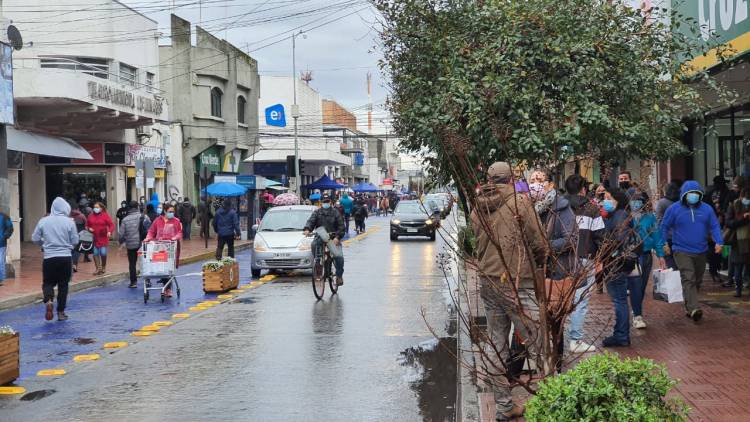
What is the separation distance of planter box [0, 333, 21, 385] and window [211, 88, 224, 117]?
112 ft

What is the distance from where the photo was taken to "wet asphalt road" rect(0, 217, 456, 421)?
24.4 feet

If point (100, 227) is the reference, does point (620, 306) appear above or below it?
below

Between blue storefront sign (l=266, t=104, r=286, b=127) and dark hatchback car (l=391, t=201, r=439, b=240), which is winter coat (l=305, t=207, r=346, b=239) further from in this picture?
blue storefront sign (l=266, t=104, r=286, b=127)

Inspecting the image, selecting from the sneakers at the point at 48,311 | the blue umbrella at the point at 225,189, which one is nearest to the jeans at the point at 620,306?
the sneakers at the point at 48,311

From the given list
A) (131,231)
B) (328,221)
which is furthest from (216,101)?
(328,221)

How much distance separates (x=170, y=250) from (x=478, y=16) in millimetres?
7235

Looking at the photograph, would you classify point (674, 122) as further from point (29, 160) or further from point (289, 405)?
point (29, 160)

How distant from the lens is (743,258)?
13211mm

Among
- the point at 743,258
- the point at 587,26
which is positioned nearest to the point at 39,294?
the point at 587,26

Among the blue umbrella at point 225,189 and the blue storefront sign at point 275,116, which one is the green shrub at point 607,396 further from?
the blue storefront sign at point 275,116

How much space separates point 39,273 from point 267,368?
13083 millimetres

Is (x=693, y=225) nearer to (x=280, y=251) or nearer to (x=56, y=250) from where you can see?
(x=56, y=250)

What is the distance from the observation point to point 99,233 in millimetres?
19844

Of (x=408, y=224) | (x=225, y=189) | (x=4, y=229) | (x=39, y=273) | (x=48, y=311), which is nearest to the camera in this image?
(x=48, y=311)
